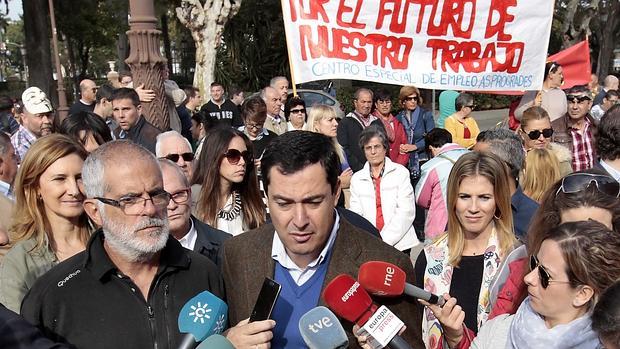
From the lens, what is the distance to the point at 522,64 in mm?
6297

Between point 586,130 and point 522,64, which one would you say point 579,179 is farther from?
point 586,130

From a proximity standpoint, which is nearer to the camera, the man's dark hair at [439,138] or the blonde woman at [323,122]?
the man's dark hair at [439,138]

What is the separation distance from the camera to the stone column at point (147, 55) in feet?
18.2

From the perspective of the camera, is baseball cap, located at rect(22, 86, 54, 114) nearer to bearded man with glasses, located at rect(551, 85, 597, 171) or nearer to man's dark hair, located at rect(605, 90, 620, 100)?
bearded man with glasses, located at rect(551, 85, 597, 171)

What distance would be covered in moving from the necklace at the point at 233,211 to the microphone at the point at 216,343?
7.54 feet

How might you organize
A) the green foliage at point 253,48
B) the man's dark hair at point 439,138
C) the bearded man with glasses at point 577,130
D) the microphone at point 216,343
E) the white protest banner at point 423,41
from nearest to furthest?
1. the microphone at point 216,343
2. the white protest banner at point 423,41
3. the man's dark hair at point 439,138
4. the bearded man with glasses at point 577,130
5. the green foliage at point 253,48

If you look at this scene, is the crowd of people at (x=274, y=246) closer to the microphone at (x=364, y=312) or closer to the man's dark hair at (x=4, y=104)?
the microphone at (x=364, y=312)

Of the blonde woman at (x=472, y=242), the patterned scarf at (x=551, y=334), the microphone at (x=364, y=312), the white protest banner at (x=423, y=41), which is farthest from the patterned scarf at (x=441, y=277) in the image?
the white protest banner at (x=423, y=41)

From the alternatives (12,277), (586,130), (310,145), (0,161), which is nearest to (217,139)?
(0,161)

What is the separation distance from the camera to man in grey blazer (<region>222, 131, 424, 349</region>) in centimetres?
239

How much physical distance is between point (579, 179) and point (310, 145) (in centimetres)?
151

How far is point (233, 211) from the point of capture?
4.36m

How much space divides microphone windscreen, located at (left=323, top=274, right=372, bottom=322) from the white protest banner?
3771 millimetres

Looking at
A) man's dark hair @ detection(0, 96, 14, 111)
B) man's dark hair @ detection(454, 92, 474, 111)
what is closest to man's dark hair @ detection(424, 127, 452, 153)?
man's dark hair @ detection(454, 92, 474, 111)
